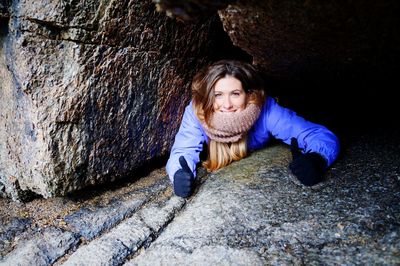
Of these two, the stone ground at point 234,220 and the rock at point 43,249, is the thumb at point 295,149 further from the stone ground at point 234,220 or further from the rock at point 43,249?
the rock at point 43,249

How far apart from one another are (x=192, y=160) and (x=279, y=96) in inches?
67.7

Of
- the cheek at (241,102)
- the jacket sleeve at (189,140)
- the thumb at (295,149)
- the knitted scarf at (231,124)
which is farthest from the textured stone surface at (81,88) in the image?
the thumb at (295,149)

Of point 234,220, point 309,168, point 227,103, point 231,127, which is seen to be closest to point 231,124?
point 231,127

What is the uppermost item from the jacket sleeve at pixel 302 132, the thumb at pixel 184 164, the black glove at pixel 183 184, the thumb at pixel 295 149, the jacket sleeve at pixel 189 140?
the jacket sleeve at pixel 302 132

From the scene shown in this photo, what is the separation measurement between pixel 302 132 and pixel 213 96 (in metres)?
0.68

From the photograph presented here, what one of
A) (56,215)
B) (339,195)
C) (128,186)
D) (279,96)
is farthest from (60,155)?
(279,96)

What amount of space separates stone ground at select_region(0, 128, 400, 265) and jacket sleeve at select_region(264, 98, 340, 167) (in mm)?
126

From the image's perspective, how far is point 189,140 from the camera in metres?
2.48

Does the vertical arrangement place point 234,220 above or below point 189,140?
below

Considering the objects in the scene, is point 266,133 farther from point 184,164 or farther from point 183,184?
point 183,184

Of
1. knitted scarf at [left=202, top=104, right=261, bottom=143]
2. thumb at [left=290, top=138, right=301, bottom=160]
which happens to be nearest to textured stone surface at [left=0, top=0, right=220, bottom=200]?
knitted scarf at [left=202, top=104, right=261, bottom=143]

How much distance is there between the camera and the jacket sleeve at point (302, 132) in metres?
2.19

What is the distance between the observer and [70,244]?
1879 millimetres

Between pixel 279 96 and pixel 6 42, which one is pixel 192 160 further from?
pixel 279 96
